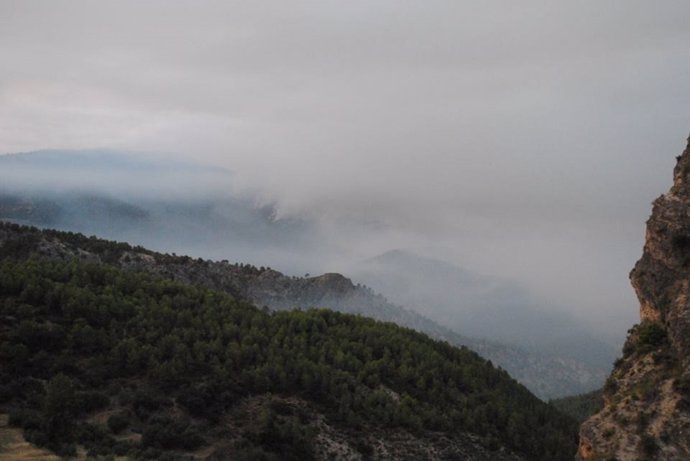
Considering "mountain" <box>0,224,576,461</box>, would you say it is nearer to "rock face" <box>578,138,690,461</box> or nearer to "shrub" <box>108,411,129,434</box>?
"shrub" <box>108,411,129,434</box>

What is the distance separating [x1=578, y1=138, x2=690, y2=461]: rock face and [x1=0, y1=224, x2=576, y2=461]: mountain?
79.4ft

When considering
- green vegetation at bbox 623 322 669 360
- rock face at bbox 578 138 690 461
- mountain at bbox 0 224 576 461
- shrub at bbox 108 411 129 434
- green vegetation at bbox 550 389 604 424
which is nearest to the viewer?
rock face at bbox 578 138 690 461

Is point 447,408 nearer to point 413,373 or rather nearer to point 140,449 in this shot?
point 413,373

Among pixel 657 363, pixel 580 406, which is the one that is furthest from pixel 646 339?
pixel 580 406

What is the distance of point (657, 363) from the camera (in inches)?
1772

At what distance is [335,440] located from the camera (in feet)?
203

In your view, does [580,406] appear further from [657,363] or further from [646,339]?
[657,363]

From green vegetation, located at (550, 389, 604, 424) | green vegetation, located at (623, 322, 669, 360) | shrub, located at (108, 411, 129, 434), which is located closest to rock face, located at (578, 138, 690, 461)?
green vegetation, located at (623, 322, 669, 360)

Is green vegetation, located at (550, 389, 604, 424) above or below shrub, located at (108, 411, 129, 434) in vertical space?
above

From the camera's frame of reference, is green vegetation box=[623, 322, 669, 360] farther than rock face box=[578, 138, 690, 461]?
Yes

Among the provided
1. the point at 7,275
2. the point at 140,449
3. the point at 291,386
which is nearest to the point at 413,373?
the point at 291,386

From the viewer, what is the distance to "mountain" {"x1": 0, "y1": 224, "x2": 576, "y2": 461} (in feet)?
176

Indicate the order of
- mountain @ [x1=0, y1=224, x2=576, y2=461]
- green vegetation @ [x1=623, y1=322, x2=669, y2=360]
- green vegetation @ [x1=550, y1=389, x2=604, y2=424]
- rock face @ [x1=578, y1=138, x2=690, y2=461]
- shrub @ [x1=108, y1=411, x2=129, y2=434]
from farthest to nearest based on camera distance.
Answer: green vegetation @ [x1=550, y1=389, x2=604, y2=424]
mountain @ [x1=0, y1=224, x2=576, y2=461]
shrub @ [x1=108, y1=411, x2=129, y2=434]
green vegetation @ [x1=623, y1=322, x2=669, y2=360]
rock face @ [x1=578, y1=138, x2=690, y2=461]

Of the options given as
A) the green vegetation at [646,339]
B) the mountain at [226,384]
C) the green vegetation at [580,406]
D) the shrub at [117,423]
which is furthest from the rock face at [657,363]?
the green vegetation at [580,406]
